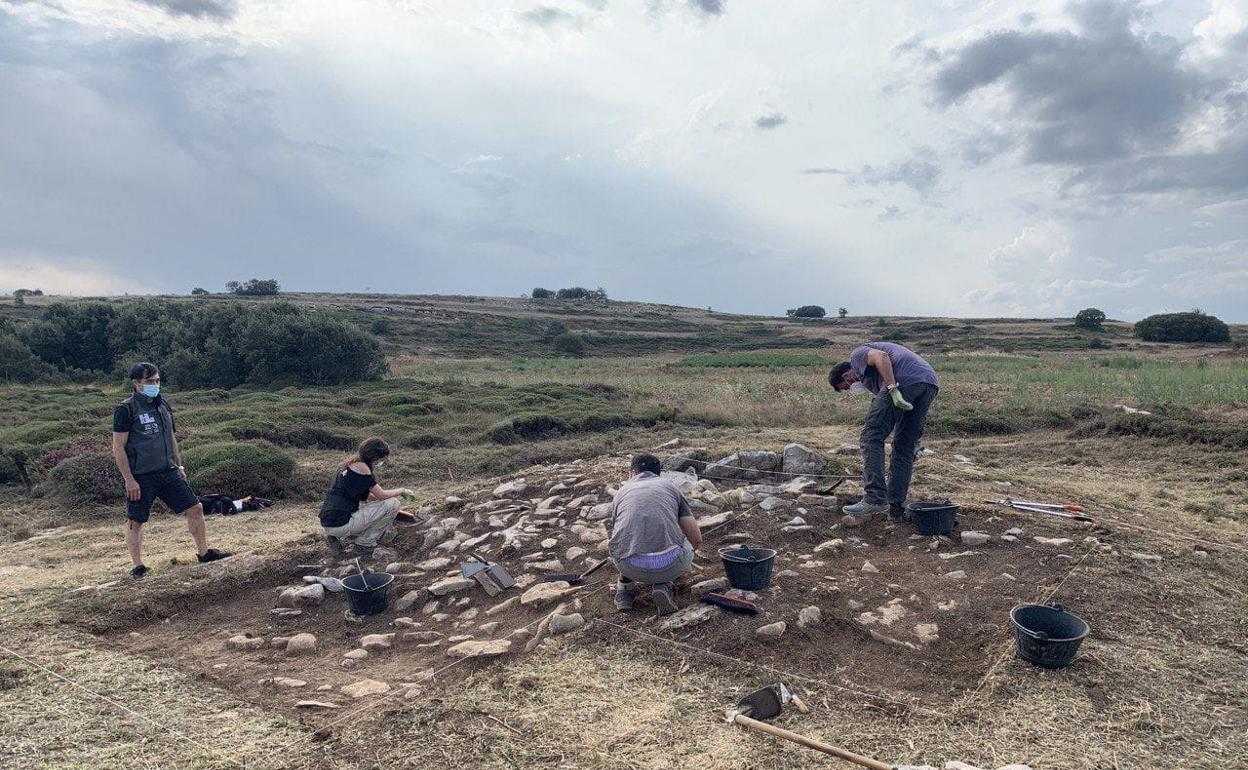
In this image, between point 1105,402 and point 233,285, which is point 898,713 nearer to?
point 1105,402

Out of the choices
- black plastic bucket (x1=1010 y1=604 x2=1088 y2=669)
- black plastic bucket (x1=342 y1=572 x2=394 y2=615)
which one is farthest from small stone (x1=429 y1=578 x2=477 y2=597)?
black plastic bucket (x1=1010 y1=604 x2=1088 y2=669)

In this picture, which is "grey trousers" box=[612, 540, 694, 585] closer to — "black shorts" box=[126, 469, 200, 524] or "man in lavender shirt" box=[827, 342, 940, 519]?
"man in lavender shirt" box=[827, 342, 940, 519]

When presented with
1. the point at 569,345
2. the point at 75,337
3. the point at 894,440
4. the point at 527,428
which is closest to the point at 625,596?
the point at 894,440

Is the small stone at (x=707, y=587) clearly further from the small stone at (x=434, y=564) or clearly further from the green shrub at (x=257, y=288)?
the green shrub at (x=257, y=288)

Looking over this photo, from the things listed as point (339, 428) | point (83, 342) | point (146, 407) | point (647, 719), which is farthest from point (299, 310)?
point (647, 719)

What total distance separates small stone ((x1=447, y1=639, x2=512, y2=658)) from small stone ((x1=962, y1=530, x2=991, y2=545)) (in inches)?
155

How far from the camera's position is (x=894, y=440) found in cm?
698

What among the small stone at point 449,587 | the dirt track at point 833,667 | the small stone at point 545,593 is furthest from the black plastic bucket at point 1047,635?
the small stone at point 449,587

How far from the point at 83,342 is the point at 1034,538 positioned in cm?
4015

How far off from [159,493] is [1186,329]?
206 feet

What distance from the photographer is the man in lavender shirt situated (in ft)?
22.1

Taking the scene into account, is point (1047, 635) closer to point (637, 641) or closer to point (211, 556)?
point (637, 641)

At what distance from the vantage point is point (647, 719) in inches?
150

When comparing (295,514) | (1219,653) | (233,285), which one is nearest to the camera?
(1219,653)
